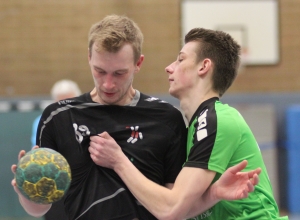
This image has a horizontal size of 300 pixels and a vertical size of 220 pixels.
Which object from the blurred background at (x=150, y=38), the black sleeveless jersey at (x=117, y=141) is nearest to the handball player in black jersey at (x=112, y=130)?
the black sleeveless jersey at (x=117, y=141)

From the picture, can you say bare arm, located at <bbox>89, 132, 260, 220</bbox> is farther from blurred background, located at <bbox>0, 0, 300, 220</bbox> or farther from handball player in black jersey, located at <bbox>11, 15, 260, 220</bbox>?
blurred background, located at <bbox>0, 0, 300, 220</bbox>

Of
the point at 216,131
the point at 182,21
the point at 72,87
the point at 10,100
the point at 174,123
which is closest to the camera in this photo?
the point at 216,131

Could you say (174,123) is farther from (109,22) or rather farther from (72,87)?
(72,87)

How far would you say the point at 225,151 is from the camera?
2736mm

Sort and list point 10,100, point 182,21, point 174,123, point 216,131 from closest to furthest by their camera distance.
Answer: point 216,131
point 174,123
point 10,100
point 182,21

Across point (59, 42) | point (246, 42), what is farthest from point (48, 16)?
point (246, 42)

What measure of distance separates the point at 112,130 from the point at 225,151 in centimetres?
62

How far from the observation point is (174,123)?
9.64 ft

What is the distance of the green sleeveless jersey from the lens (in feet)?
8.93

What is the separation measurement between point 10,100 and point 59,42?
1565 millimetres

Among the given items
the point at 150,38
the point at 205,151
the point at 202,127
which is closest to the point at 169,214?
the point at 205,151

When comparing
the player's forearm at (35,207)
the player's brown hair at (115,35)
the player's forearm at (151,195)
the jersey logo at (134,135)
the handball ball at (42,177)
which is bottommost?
the player's forearm at (35,207)

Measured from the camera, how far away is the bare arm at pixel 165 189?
264 centimetres

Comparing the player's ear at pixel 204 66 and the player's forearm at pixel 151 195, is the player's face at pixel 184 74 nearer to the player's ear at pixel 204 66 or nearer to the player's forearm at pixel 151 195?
the player's ear at pixel 204 66
